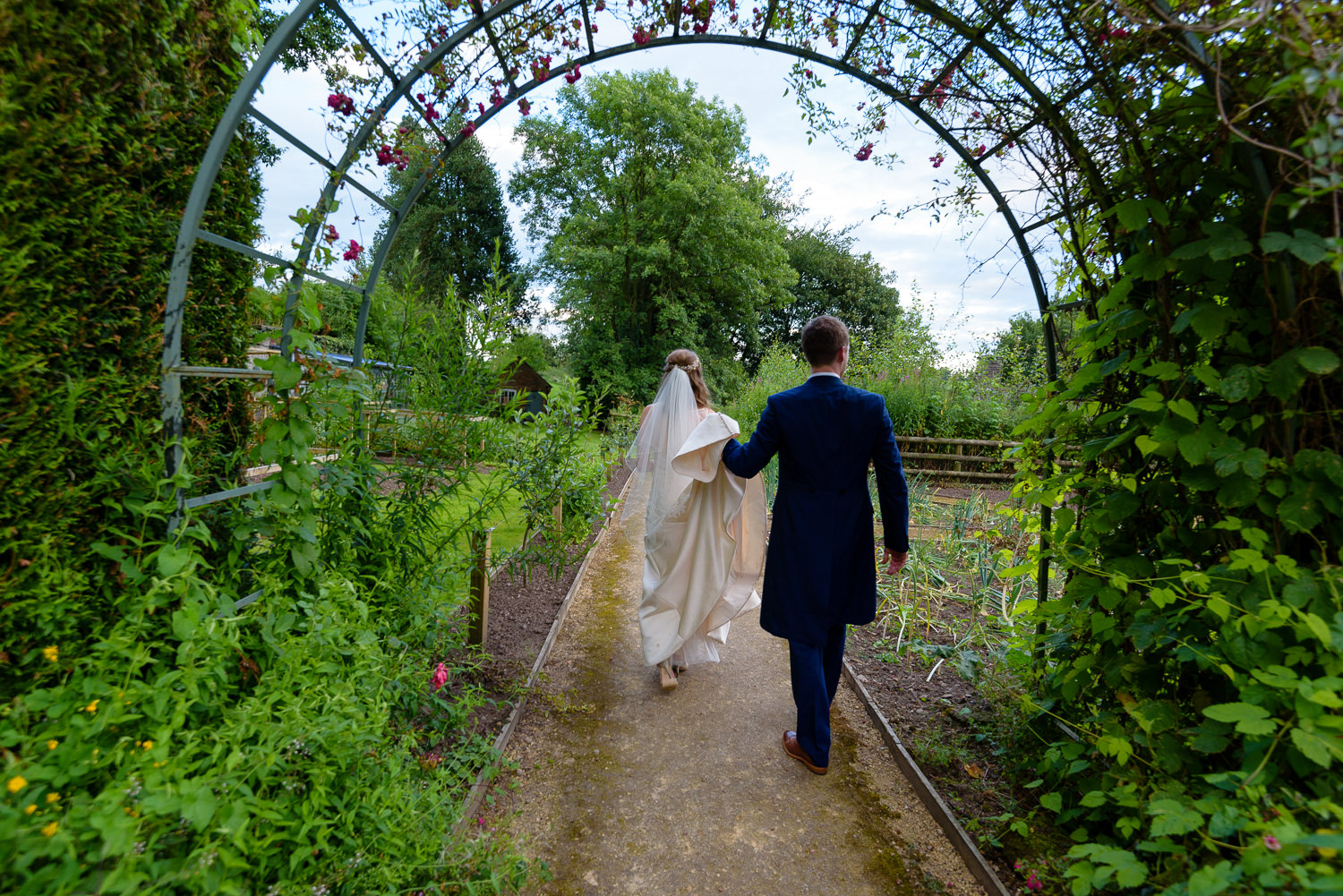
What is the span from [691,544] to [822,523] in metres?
0.91

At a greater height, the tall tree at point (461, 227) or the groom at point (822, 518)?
the tall tree at point (461, 227)

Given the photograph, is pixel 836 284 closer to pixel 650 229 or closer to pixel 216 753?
pixel 650 229

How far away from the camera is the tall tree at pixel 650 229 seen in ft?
67.8

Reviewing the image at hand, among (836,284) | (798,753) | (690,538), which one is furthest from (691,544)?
(836,284)

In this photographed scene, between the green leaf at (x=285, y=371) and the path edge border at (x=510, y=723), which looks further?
the path edge border at (x=510, y=723)

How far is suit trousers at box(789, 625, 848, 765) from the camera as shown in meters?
2.73

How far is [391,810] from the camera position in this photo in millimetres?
1700

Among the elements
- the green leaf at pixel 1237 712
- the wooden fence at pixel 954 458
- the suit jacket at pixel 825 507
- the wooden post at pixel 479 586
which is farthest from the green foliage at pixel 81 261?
the wooden fence at pixel 954 458

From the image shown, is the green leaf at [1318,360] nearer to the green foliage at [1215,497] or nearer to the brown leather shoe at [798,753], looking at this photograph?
the green foliage at [1215,497]

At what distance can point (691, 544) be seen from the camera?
3398mm

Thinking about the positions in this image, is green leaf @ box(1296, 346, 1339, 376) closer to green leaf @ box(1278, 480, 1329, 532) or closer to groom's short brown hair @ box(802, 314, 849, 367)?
green leaf @ box(1278, 480, 1329, 532)

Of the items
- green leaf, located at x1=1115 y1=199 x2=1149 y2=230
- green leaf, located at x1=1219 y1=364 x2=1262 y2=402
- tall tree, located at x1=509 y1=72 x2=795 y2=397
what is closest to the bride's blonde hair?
green leaf, located at x1=1115 y1=199 x2=1149 y2=230

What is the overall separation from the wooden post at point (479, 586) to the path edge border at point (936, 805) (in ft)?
7.47

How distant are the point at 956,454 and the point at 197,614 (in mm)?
11845
